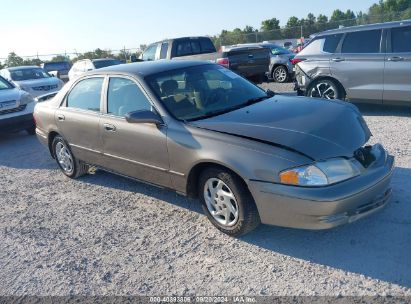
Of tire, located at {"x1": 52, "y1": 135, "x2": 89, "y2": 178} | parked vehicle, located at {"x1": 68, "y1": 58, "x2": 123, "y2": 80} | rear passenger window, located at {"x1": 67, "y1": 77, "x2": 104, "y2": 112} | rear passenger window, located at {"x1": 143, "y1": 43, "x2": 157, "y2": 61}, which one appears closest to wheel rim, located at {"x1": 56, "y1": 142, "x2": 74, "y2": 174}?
tire, located at {"x1": 52, "y1": 135, "x2": 89, "y2": 178}

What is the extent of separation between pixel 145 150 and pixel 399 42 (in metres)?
5.57

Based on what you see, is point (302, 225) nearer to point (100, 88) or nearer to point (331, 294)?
point (331, 294)

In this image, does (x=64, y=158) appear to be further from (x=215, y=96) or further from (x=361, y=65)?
(x=361, y=65)

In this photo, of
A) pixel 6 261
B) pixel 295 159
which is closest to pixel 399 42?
pixel 295 159

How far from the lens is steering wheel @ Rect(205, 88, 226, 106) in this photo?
15.1 feet

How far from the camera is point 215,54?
44.5ft

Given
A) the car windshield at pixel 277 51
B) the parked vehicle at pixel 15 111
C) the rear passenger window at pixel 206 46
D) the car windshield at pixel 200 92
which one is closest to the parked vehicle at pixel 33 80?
the parked vehicle at pixel 15 111

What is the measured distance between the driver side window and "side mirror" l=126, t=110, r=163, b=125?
0.21 metres

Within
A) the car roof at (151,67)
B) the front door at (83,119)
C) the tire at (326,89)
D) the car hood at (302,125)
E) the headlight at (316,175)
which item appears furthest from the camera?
the tire at (326,89)

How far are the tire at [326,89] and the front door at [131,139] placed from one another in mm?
5028

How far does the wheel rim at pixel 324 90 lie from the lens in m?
8.51

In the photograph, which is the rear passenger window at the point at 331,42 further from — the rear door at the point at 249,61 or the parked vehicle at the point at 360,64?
the rear door at the point at 249,61

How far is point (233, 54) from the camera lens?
1380cm

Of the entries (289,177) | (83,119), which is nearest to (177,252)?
(289,177)
